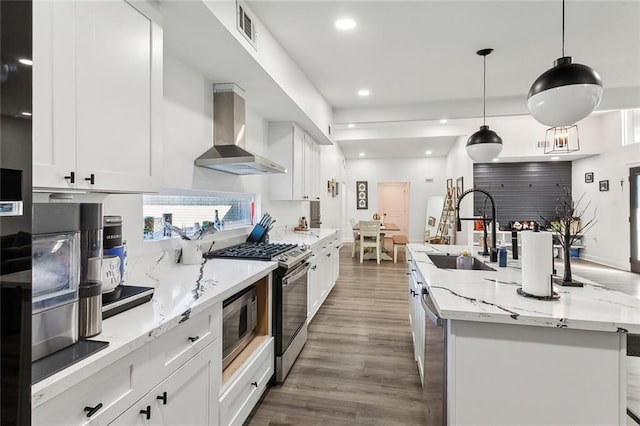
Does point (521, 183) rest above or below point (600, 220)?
above

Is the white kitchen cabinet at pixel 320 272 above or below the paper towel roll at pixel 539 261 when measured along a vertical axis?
below

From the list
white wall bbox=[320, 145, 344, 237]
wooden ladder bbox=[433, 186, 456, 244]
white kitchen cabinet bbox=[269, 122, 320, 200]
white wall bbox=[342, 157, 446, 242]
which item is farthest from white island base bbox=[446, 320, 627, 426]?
white wall bbox=[342, 157, 446, 242]

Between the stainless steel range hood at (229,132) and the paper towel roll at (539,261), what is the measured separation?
1.89 meters

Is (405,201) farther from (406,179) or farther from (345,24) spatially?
(345,24)

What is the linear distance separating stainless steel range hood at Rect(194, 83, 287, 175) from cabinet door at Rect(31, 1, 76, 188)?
4.55 ft

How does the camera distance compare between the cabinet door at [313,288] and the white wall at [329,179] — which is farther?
the white wall at [329,179]

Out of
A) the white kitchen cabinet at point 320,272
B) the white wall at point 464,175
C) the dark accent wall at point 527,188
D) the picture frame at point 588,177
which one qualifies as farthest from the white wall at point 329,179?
the picture frame at point 588,177

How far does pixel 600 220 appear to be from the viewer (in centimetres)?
749

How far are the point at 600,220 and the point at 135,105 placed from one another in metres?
9.49

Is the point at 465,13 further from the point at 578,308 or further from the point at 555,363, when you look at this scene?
the point at 555,363

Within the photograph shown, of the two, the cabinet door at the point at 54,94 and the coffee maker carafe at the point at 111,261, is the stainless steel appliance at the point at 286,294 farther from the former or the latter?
the cabinet door at the point at 54,94

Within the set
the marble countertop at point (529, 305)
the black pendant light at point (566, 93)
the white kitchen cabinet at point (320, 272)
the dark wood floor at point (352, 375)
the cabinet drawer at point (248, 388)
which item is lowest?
the dark wood floor at point (352, 375)

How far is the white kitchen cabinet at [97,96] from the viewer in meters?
1.07

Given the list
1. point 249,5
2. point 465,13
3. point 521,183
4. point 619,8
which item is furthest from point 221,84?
point 521,183
